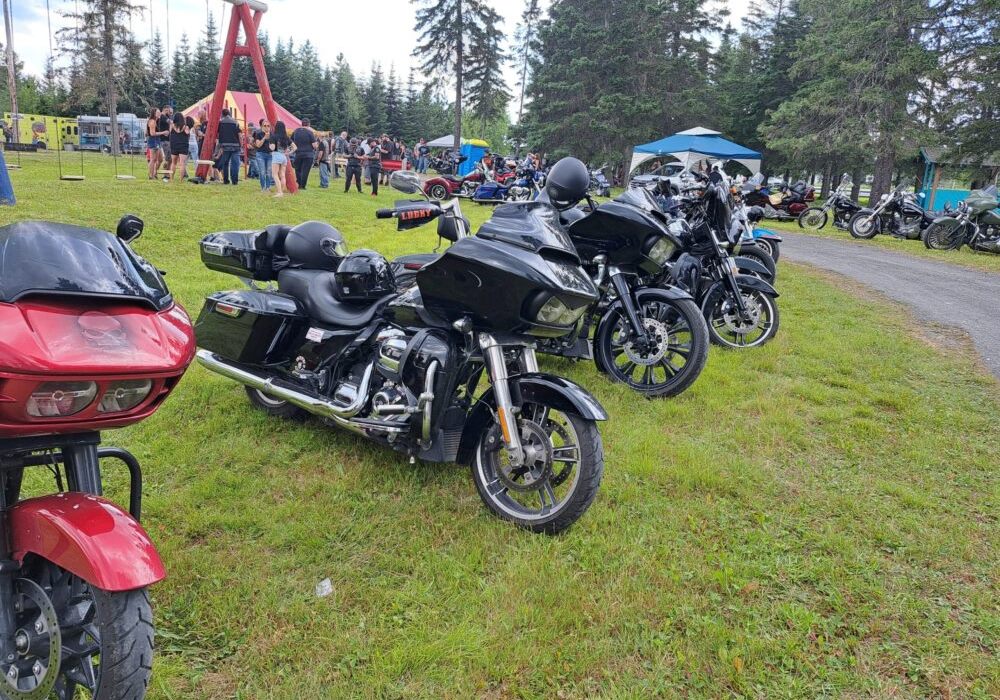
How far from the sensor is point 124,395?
1.41 m

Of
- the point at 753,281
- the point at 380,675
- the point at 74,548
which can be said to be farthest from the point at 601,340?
the point at 74,548

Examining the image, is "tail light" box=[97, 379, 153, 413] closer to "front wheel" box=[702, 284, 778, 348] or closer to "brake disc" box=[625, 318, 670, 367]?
"brake disc" box=[625, 318, 670, 367]

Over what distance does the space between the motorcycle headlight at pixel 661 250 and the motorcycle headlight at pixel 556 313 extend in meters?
1.83

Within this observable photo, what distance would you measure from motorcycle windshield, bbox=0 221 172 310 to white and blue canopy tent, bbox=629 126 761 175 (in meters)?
25.8

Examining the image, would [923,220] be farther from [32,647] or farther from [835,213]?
[32,647]

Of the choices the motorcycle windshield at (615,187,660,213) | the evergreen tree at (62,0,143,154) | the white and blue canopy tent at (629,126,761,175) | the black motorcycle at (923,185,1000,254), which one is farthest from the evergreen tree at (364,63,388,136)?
the motorcycle windshield at (615,187,660,213)

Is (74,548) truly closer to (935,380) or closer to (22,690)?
(22,690)

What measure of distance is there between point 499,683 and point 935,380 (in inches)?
177

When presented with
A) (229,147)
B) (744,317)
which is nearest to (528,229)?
(744,317)

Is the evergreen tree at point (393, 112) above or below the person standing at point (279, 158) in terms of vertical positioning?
above

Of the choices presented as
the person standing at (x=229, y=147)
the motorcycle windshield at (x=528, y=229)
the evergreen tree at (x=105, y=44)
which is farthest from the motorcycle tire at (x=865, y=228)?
the evergreen tree at (x=105, y=44)

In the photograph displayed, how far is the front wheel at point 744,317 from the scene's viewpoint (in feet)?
17.5

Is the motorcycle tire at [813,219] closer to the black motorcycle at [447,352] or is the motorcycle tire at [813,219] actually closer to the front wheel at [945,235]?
the front wheel at [945,235]

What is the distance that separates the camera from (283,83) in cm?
5584
